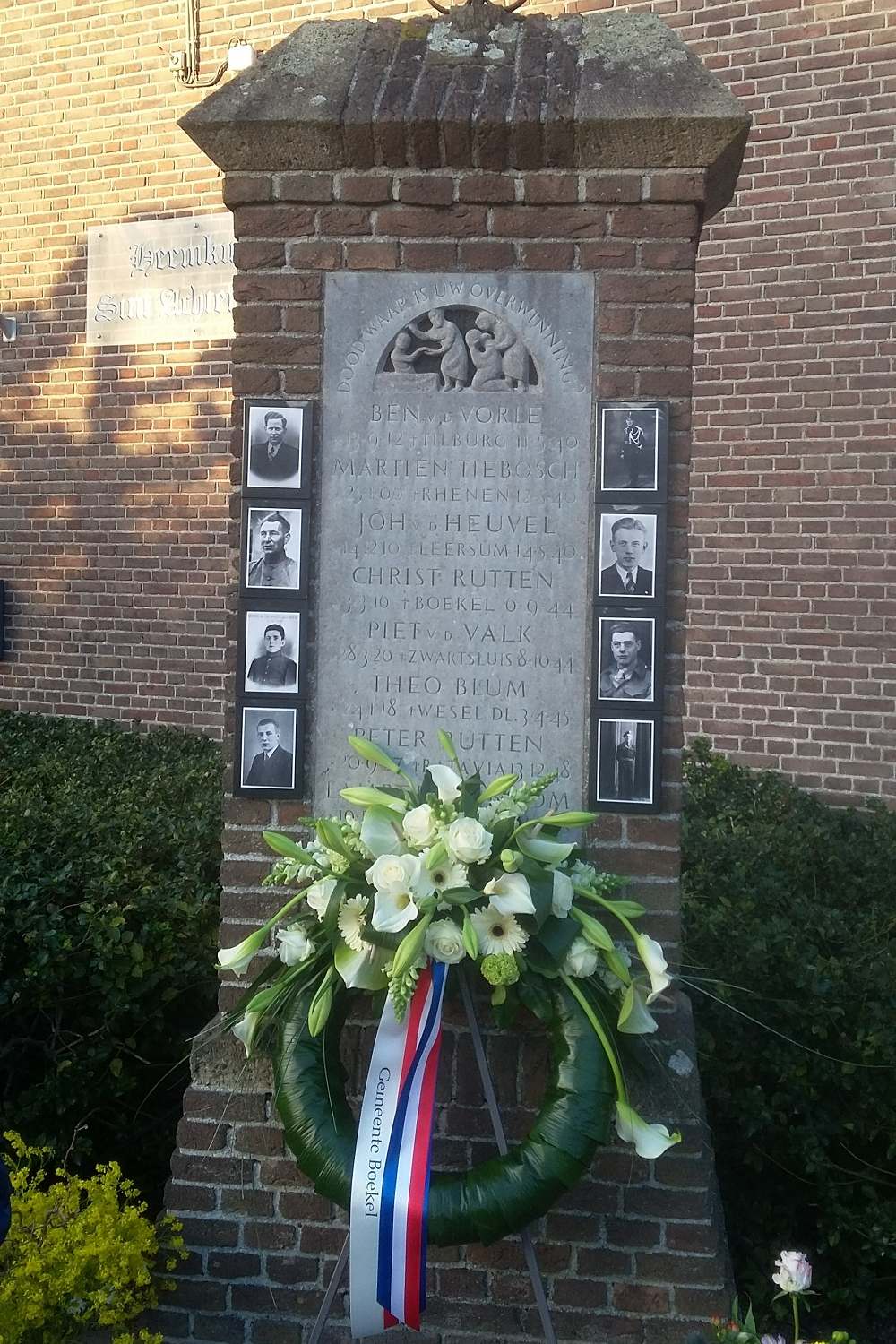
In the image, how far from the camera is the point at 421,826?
2475mm

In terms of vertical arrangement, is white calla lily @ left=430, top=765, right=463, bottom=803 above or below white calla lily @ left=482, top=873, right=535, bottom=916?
above

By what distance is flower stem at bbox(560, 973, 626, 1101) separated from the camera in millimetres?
2488

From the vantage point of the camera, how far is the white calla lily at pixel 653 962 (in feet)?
8.18

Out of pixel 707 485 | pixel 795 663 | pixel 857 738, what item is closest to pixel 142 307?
pixel 707 485

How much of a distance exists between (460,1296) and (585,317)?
2338 mm

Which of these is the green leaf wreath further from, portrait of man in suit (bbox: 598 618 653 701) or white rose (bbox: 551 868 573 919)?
portrait of man in suit (bbox: 598 618 653 701)

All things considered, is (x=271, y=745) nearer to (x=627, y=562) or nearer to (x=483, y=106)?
(x=627, y=562)

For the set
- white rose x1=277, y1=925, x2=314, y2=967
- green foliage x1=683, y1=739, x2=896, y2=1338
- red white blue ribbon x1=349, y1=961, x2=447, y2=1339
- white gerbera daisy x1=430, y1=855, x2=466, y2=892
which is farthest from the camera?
green foliage x1=683, y1=739, x2=896, y2=1338

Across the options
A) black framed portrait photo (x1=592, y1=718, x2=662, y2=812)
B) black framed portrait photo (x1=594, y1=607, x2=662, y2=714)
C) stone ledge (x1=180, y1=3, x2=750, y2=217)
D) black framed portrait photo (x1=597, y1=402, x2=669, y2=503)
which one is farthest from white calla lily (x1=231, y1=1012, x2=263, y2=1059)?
stone ledge (x1=180, y1=3, x2=750, y2=217)

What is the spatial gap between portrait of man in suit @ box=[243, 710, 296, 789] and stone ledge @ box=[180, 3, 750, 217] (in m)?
1.35

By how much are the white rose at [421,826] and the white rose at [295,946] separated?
0.42m

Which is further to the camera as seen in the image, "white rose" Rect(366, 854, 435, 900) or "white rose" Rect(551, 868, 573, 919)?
"white rose" Rect(551, 868, 573, 919)

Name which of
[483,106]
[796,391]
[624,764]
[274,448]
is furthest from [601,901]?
[796,391]

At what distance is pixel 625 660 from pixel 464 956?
2.62 feet
